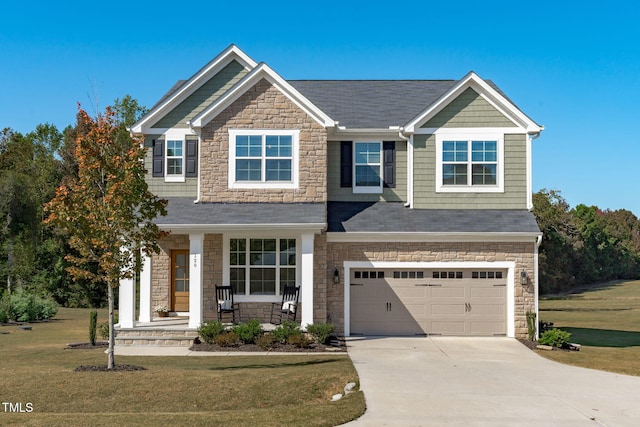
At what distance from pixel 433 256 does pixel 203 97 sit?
906cm

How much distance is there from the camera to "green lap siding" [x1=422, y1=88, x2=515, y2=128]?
21.6m

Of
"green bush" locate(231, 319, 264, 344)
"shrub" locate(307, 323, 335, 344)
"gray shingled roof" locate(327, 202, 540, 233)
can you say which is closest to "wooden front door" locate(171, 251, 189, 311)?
"green bush" locate(231, 319, 264, 344)

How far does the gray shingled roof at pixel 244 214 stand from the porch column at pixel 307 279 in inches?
25.7

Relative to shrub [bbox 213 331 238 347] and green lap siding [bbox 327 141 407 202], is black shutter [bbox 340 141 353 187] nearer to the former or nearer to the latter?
green lap siding [bbox 327 141 407 202]

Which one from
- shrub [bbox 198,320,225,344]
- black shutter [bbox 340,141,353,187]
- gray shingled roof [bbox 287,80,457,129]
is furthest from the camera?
gray shingled roof [bbox 287,80,457,129]

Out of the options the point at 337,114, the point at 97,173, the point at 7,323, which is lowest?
the point at 7,323

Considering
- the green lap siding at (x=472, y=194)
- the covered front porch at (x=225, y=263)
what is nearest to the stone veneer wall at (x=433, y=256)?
the covered front porch at (x=225, y=263)

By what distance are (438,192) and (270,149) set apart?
5.44m

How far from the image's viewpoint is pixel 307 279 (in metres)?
19.1

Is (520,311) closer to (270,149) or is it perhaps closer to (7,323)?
(270,149)

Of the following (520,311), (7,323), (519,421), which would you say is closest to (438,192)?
(520,311)

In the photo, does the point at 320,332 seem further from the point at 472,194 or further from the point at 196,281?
the point at 472,194

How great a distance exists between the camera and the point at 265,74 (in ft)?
67.3

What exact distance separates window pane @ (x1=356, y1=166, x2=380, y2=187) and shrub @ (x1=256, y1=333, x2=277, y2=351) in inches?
245
